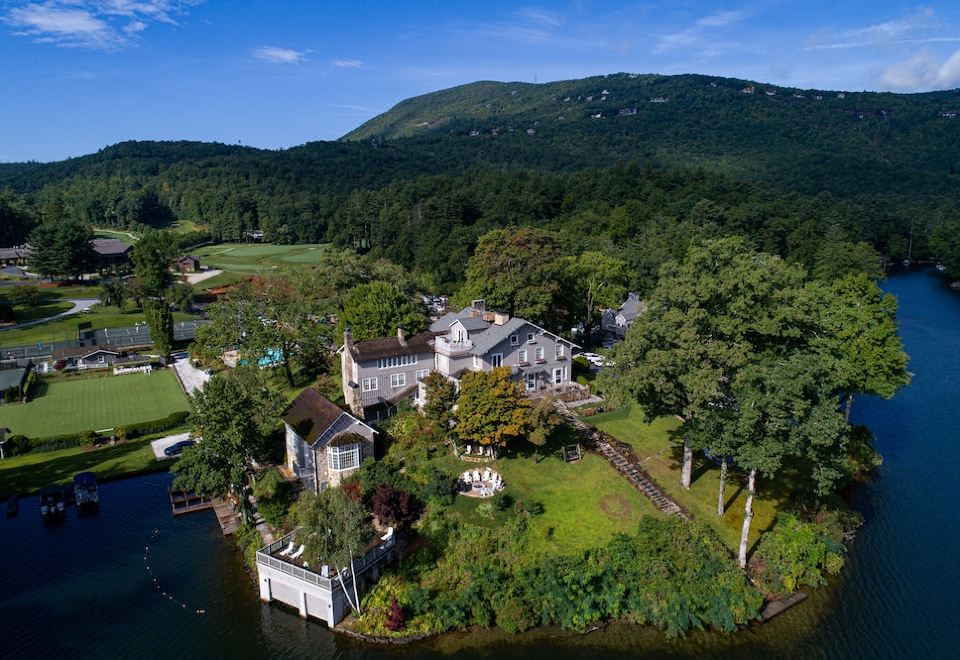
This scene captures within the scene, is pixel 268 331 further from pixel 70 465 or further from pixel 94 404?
pixel 94 404

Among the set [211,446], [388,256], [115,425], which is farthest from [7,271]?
[211,446]

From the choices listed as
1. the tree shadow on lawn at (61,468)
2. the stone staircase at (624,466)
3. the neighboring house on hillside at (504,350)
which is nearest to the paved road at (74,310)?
the tree shadow on lawn at (61,468)

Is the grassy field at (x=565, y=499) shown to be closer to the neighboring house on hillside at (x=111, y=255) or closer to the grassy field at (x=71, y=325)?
the grassy field at (x=71, y=325)

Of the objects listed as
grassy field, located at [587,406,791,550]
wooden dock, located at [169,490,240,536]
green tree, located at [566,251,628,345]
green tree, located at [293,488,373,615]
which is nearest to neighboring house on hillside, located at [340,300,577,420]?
grassy field, located at [587,406,791,550]

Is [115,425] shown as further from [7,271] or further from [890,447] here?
[7,271]

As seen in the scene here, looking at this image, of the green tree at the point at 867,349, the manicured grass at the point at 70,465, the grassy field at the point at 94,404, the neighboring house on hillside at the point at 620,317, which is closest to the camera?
the manicured grass at the point at 70,465

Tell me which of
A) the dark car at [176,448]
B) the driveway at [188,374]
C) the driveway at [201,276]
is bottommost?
the driveway at [188,374]

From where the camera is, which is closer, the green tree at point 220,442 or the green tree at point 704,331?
the green tree at point 704,331
